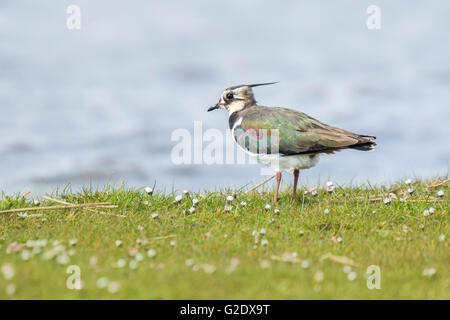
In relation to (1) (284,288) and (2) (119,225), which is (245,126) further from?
(1) (284,288)

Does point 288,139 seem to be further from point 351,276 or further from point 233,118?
point 351,276

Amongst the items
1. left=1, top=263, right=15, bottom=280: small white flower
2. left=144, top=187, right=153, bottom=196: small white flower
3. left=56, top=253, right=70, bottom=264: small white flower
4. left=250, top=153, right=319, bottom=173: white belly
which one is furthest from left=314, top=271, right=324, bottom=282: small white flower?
left=144, top=187, right=153, bottom=196: small white flower

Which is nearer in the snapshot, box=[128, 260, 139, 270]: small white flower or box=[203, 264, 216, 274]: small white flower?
box=[203, 264, 216, 274]: small white flower

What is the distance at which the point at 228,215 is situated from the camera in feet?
33.8

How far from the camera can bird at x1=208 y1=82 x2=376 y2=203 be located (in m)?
11.1

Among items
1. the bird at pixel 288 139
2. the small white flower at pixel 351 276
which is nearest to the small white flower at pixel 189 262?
the small white flower at pixel 351 276

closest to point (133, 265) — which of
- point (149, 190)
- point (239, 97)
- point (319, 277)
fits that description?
point (319, 277)

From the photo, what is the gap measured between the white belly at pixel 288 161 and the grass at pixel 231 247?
68cm

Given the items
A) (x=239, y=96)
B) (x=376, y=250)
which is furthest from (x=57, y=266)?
(x=239, y=96)

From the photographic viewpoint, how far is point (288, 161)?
1137 cm

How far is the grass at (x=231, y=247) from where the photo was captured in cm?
659

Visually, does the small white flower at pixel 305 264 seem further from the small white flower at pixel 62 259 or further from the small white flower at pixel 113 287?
the small white flower at pixel 62 259

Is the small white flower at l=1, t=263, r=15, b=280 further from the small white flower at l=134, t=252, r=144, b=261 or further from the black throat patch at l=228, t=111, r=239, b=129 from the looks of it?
the black throat patch at l=228, t=111, r=239, b=129

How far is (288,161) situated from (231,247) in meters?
3.44
